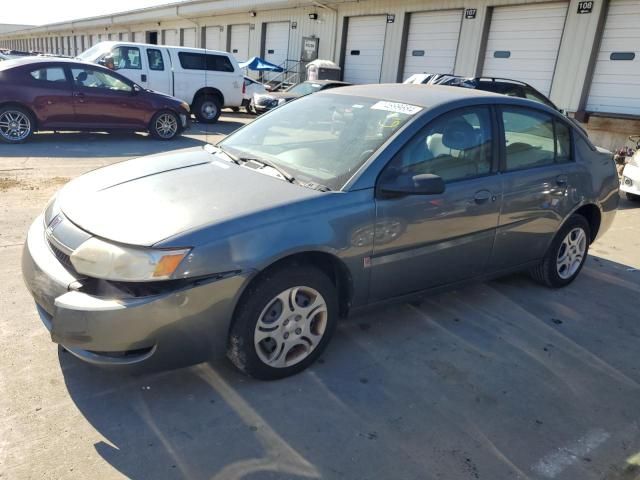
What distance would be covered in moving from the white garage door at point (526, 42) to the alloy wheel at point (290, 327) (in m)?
14.0

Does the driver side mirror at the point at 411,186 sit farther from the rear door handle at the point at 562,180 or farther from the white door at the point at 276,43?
the white door at the point at 276,43

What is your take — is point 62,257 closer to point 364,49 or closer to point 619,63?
point 619,63

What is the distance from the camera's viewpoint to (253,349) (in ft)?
9.11

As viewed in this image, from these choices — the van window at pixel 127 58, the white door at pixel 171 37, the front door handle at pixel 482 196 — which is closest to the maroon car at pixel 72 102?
the van window at pixel 127 58

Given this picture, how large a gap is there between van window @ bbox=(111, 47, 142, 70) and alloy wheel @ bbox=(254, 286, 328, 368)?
41.3 ft

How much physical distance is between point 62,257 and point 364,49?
1952 centimetres

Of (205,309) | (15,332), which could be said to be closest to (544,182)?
(205,309)

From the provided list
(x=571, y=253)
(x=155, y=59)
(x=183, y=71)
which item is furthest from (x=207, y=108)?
(x=571, y=253)

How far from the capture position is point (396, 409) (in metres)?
2.82

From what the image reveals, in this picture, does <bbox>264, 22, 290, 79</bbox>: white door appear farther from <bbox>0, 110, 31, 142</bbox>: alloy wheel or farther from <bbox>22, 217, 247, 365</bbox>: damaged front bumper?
<bbox>22, 217, 247, 365</bbox>: damaged front bumper

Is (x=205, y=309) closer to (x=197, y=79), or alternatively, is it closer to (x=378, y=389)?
(x=378, y=389)

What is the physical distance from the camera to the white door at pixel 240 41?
27.7m

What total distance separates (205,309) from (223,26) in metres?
29.7

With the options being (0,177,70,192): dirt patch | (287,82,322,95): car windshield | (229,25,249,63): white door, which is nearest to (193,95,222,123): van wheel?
(287,82,322,95): car windshield
